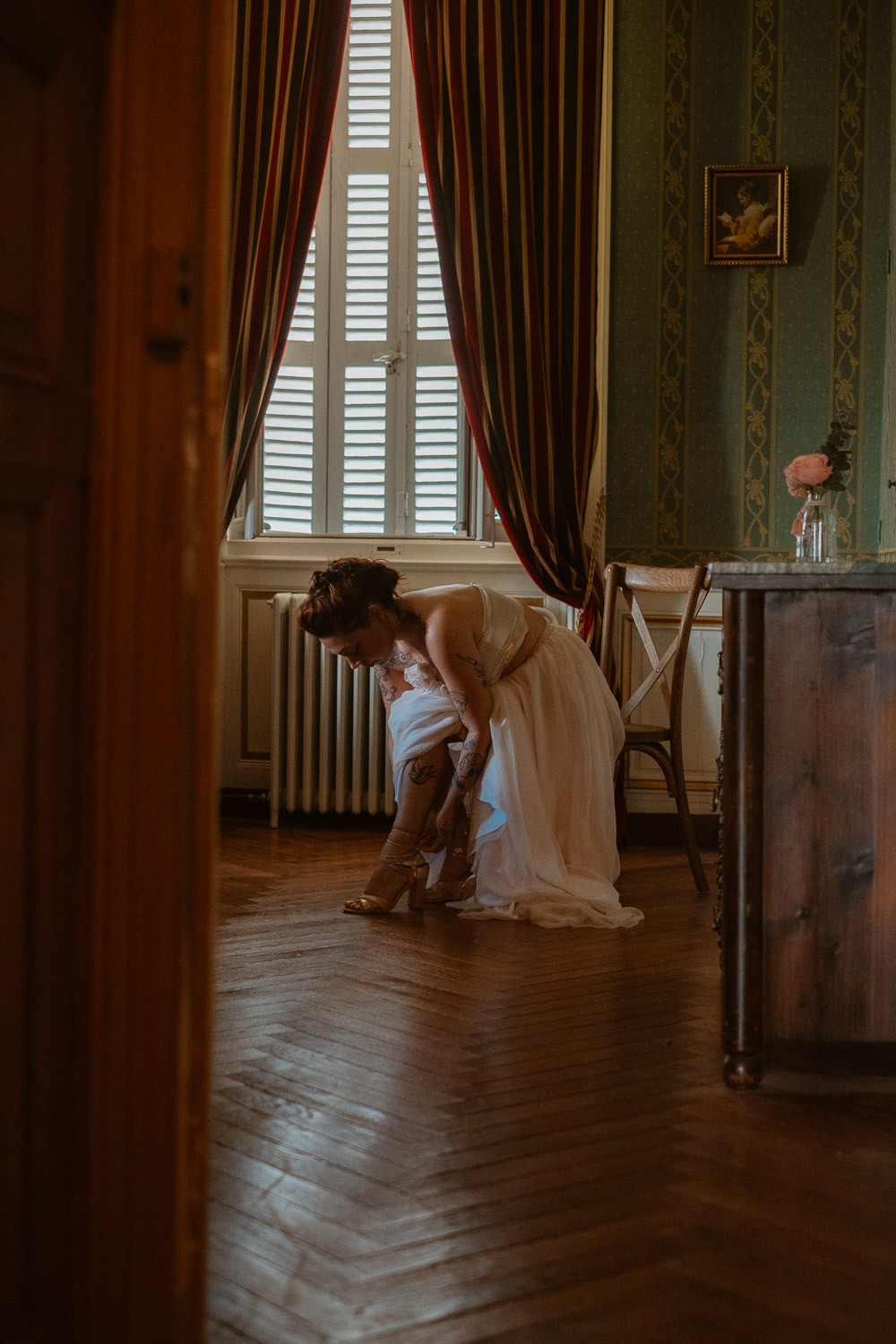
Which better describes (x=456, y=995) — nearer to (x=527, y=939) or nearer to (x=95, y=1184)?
(x=527, y=939)

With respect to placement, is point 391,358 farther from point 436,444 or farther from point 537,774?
point 537,774

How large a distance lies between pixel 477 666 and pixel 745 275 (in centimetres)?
220

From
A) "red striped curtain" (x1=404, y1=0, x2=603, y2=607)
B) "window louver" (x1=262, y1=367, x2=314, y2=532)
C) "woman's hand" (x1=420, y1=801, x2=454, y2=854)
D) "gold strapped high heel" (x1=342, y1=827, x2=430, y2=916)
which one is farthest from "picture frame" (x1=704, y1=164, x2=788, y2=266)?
"gold strapped high heel" (x1=342, y1=827, x2=430, y2=916)

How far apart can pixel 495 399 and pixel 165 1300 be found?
385 centimetres

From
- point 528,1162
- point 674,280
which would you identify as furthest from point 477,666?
point 674,280

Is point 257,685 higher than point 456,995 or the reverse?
higher

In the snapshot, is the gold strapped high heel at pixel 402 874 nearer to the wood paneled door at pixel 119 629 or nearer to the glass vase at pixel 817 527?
the glass vase at pixel 817 527

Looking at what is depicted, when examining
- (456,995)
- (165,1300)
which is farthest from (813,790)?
(165,1300)

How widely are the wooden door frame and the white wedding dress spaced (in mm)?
2151

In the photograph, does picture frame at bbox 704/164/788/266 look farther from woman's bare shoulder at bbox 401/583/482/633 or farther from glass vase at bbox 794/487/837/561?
woman's bare shoulder at bbox 401/583/482/633

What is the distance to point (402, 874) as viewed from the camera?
314 centimetres

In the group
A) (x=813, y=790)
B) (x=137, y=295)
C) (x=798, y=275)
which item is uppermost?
(x=798, y=275)

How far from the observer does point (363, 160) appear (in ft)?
15.1

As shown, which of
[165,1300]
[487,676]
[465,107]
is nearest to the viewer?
[165,1300]
